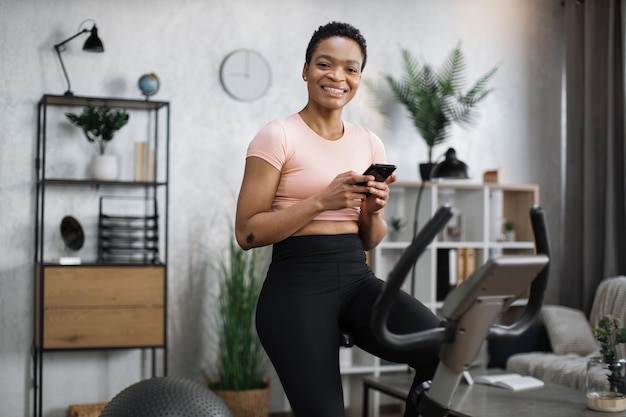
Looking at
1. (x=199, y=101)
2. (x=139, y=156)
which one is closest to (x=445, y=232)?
(x=199, y=101)

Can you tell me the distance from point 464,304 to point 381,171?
51cm

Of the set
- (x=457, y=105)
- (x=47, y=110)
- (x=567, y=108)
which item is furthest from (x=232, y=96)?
(x=567, y=108)

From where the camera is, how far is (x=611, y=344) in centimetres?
342

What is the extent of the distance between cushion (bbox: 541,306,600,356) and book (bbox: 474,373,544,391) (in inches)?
30.9

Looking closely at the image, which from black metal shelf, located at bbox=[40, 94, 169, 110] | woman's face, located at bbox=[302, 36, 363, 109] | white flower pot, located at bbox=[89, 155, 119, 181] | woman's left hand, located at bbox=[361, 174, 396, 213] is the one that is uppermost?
black metal shelf, located at bbox=[40, 94, 169, 110]

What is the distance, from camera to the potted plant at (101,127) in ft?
13.9

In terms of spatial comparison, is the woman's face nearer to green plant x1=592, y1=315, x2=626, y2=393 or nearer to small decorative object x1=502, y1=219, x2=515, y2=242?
green plant x1=592, y1=315, x2=626, y2=393

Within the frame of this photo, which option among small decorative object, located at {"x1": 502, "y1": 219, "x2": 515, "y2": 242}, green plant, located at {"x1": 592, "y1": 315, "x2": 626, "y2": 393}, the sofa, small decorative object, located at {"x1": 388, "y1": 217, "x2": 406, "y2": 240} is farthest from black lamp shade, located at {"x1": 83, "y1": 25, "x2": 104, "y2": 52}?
green plant, located at {"x1": 592, "y1": 315, "x2": 626, "y2": 393}

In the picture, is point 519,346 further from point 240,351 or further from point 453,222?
point 240,351

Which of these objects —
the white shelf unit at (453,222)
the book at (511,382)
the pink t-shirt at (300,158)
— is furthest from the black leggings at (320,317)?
the white shelf unit at (453,222)

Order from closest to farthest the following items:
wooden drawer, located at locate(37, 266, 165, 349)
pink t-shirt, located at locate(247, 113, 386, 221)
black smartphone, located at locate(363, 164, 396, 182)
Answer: black smartphone, located at locate(363, 164, 396, 182) < pink t-shirt, located at locate(247, 113, 386, 221) < wooden drawer, located at locate(37, 266, 165, 349)

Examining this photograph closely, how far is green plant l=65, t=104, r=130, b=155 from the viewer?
4227 millimetres

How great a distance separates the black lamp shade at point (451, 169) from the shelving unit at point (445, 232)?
275 millimetres

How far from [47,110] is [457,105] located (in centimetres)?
246
